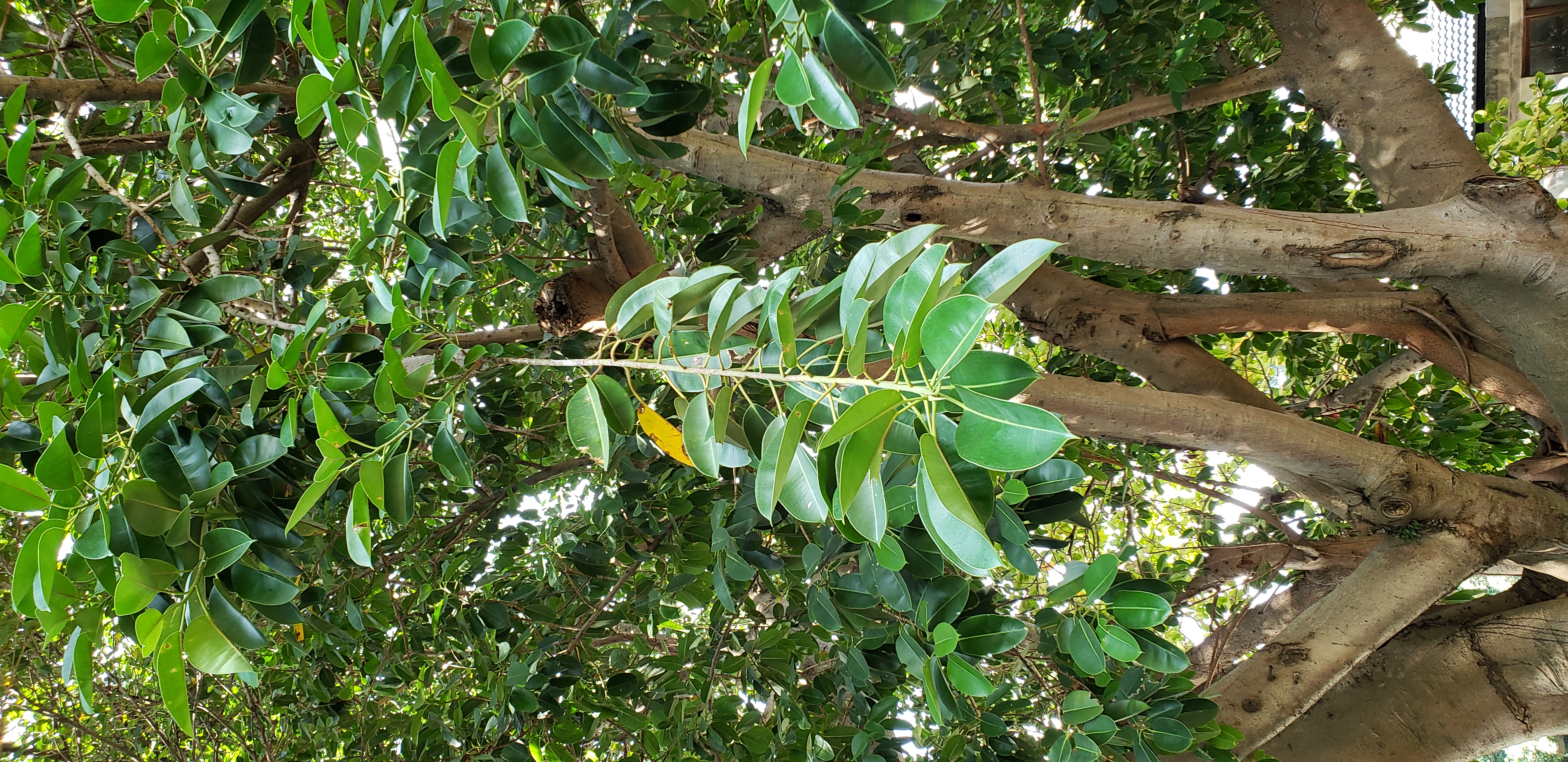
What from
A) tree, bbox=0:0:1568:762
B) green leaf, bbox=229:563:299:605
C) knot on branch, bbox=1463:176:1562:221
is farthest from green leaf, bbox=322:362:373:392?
knot on branch, bbox=1463:176:1562:221

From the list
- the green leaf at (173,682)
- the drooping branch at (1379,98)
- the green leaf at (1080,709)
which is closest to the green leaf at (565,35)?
the green leaf at (173,682)

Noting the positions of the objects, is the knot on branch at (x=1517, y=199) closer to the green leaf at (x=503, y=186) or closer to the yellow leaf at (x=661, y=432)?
the yellow leaf at (x=661, y=432)

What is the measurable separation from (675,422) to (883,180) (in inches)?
32.1

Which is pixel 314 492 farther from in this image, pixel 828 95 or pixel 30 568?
pixel 828 95

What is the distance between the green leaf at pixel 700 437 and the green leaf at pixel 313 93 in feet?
1.48

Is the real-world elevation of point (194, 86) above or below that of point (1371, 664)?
above

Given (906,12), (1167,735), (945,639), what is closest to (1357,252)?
(1167,735)

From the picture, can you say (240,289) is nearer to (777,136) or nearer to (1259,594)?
(777,136)

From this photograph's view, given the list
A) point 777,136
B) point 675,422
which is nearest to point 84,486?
point 675,422

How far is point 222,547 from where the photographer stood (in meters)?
0.83

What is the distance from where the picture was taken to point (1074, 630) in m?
1.04

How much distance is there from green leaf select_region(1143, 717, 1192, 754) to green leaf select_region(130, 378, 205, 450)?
1385 millimetres

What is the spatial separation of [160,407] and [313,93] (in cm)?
40

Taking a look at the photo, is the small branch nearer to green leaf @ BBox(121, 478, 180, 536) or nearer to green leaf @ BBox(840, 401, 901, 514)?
green leaf @ BBox(840, 401, 901, 514)
